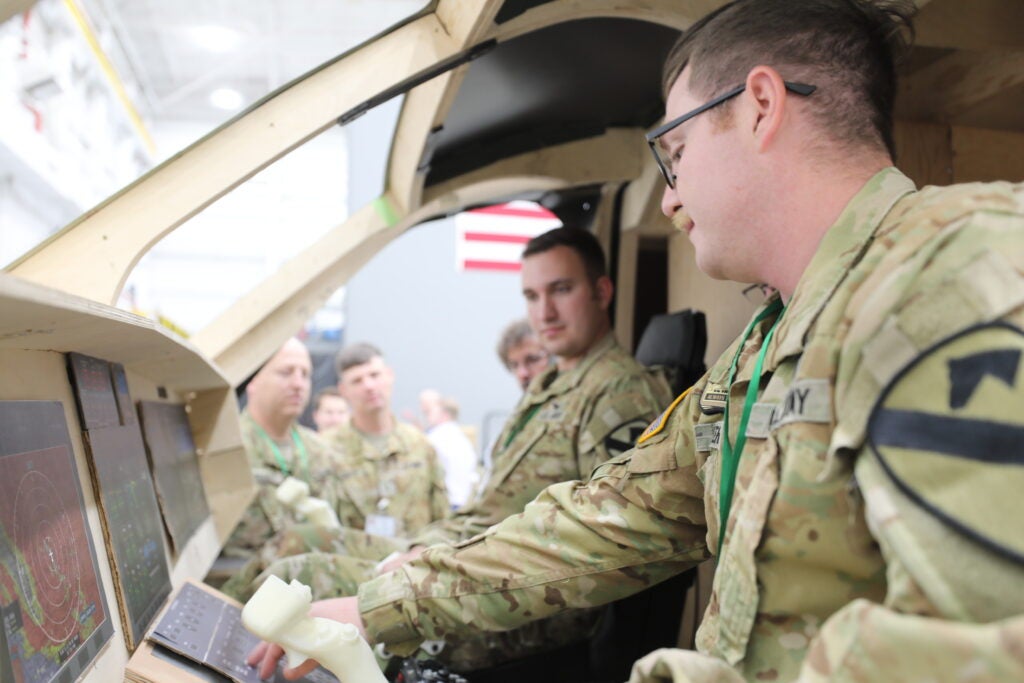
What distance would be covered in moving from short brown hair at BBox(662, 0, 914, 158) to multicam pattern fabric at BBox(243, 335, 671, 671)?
0.99 m

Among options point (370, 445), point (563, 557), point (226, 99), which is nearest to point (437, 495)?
point (370, 445)

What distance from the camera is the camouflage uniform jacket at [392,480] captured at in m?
3.49

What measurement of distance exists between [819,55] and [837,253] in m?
0.30

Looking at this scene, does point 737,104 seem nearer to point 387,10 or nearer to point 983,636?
point 983,636

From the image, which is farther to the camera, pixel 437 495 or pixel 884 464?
pixel 437 495

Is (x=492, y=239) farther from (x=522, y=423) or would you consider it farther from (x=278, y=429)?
(x=522, y=423)

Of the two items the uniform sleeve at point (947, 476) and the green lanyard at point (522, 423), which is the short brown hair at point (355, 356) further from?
the uniform sleeve at point (947, 476)

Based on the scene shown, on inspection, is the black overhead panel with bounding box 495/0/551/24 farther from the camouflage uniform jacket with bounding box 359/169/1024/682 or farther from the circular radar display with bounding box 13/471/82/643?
the circular radar display with bounding box 13/471/82/643

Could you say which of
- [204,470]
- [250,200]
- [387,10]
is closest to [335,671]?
[204,470]

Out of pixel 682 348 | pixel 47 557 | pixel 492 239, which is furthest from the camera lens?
pixel 492 239

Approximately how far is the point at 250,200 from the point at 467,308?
5215 millimetres

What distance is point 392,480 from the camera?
361 centimetres

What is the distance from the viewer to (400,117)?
6.31 feet

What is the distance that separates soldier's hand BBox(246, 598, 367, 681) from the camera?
107 cm
